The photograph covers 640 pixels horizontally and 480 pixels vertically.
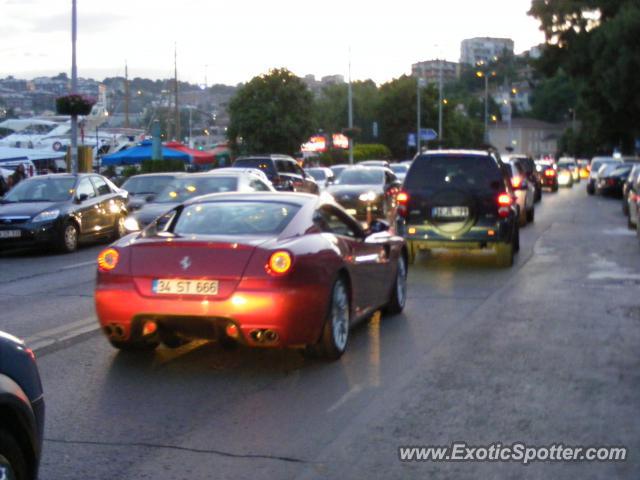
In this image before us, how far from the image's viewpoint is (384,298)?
1019 cm

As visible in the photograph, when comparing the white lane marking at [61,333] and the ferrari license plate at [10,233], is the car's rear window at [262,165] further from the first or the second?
the white lane marking at [61,333]

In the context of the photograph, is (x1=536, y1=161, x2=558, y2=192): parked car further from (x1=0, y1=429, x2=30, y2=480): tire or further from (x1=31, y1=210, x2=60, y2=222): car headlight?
(x1=0, y1=429, x2=30, y2=480): tire

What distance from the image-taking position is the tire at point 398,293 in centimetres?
1071

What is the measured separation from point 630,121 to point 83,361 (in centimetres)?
4899

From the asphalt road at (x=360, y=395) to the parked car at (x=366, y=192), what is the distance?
14.2 meters

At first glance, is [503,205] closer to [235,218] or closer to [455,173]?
[455,173]

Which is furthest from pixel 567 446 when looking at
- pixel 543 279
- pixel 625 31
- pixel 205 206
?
pixel 625 31

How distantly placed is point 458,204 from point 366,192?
36.4ft

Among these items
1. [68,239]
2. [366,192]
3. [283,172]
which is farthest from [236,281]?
[283,172]

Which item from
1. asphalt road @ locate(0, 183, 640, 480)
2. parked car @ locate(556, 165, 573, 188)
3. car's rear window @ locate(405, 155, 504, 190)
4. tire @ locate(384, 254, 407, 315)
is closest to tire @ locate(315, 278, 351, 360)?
asphalt road @ locate(0, 183, 640, 480)

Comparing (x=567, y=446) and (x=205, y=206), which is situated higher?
(x=205, y=206)

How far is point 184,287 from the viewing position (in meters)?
7.68

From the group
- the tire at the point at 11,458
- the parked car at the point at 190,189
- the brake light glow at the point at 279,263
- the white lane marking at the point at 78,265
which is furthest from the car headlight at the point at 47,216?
the tire at the point at 11,458

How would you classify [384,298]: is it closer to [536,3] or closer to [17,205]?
[17,205]
